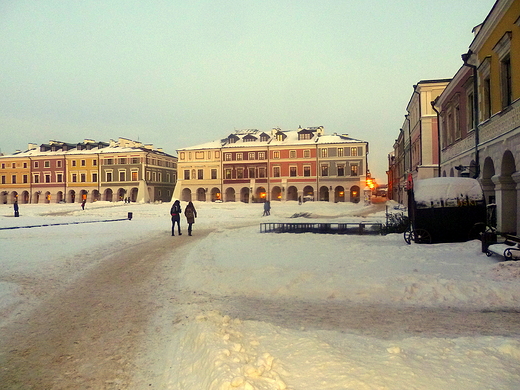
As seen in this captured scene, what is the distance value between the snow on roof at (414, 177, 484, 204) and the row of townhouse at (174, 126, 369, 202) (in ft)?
144

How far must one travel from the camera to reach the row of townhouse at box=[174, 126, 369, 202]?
2334 inches

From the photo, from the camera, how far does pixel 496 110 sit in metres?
14.9

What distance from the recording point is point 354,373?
3764 mm

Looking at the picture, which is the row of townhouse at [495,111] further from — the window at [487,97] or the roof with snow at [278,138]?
the roof with snow at [278,138]

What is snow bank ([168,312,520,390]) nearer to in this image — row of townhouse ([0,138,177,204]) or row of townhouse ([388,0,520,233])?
row of townhouse ([388,0,520,233])

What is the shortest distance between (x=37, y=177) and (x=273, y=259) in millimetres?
74033

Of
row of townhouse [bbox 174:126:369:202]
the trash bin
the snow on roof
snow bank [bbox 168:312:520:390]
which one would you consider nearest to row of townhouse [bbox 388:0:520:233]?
the snow on roof

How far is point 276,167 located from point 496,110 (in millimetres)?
47087

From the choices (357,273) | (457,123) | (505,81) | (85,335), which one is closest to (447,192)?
(505,81)

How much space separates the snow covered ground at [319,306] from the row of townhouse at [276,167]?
45650 millimetres

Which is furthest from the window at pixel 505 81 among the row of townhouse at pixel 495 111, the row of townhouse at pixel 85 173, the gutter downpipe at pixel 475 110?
the row of townhouse at pixel 85 173

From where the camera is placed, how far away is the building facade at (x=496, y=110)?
42.5ft

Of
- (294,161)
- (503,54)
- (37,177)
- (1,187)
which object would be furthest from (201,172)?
(503,54)

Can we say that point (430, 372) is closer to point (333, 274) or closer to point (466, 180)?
point (333, 274)
